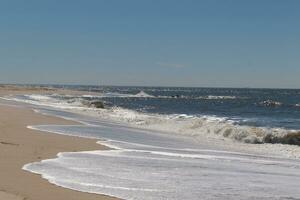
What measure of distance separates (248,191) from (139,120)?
2314 cm

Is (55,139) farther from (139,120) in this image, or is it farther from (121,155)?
(139,120)

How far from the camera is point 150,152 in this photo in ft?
48.1

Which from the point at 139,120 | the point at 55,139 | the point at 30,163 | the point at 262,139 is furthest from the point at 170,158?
the point at 139,120

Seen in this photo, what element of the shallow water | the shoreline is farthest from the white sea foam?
the shoreline

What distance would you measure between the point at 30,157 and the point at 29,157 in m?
0.03

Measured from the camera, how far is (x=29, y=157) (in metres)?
12.1

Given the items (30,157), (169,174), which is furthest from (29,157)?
(169,174)

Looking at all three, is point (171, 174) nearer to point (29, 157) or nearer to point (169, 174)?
point (169, 174)

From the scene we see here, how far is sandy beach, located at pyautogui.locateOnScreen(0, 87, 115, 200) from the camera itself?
27.0ft

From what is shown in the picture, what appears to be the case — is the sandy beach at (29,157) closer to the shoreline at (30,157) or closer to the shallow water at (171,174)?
the shoreline at (30,157)

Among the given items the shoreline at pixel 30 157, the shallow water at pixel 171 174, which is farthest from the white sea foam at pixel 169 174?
the shoreline at pixel 30 157

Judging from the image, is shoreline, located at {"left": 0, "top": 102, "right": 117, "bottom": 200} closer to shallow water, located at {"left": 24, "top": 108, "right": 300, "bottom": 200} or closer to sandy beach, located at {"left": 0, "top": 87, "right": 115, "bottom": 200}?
sandy beach, located at {"left": 0, "top": 87, "right": 115, "bottom": 200}

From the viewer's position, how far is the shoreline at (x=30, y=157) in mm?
8234

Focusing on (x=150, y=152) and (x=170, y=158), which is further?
(x=150, y=152)
